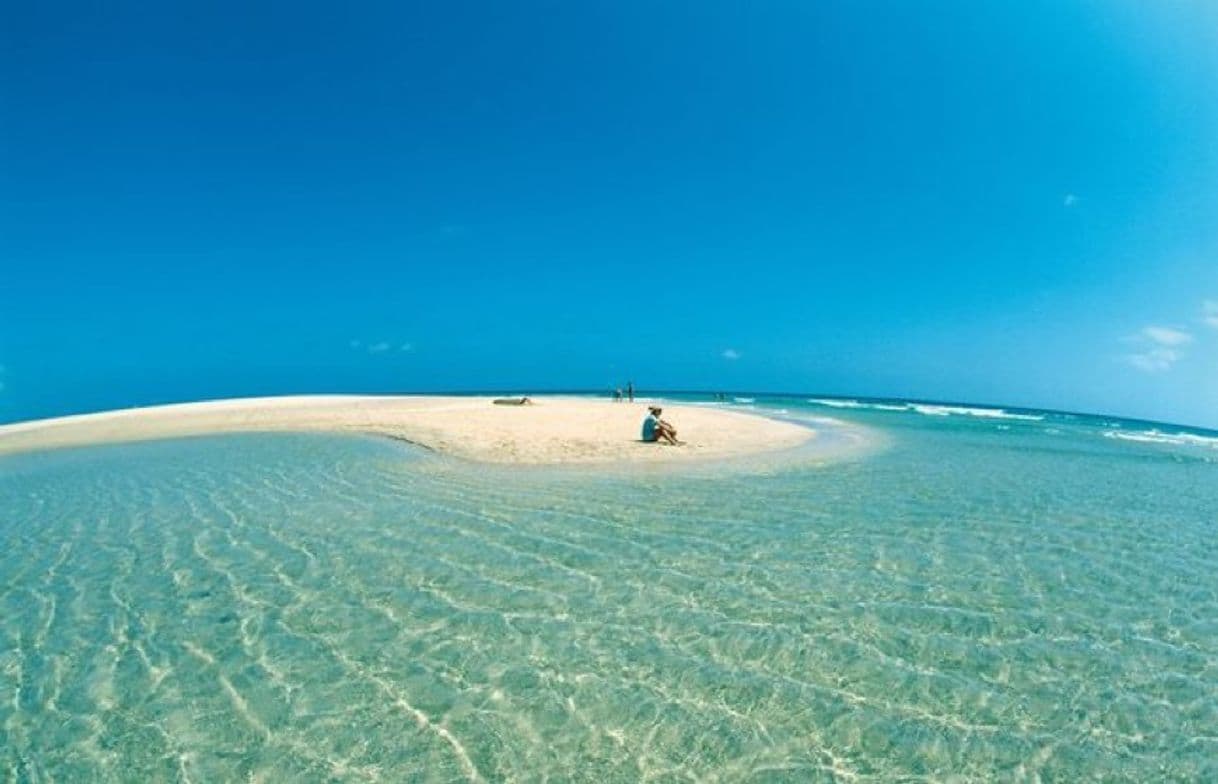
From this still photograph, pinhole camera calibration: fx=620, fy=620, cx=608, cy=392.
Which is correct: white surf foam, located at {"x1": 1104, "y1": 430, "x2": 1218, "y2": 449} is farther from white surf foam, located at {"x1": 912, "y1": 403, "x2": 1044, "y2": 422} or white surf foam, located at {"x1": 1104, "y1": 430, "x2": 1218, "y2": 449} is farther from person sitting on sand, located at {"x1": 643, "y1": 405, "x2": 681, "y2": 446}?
person sitting on sand, located at {"x1": 643, "y1": 405, "x2": 681, "y2": 446}

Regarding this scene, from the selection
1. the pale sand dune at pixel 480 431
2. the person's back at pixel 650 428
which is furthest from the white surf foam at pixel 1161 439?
the person's back at pixel 650 428

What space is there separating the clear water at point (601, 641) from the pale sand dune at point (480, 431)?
27.2 feet

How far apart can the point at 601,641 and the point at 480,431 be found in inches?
862

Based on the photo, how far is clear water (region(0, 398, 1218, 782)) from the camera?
522 cm

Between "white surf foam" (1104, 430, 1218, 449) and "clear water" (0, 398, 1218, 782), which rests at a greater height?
"white surf foam" (1104, 430, 1218, 449)

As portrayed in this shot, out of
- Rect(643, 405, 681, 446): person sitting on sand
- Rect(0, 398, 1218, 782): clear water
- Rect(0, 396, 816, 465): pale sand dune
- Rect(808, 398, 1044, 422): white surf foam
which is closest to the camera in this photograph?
Rect(0, 398, 1218, 782): clear water

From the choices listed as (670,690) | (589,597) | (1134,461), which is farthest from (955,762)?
(1134,461)

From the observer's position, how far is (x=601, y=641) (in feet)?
23.7

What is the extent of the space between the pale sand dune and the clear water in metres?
8.30

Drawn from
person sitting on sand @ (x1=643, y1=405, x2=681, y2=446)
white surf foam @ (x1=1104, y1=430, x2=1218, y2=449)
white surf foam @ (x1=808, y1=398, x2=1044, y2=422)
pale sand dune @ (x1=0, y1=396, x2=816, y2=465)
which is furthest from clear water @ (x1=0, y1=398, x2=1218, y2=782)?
white surf foam @ (x1=808, y1=398, x2=1044, y2=422)

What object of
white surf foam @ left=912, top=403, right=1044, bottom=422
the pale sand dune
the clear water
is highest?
white surf foam @ left=912, top=403, right=1044, bottom=422

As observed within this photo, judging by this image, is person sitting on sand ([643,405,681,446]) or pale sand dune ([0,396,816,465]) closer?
pale sand dune ([0,396,816,465])

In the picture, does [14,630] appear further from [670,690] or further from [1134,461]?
[1134,461]

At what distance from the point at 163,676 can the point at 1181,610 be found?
12.8 metres
